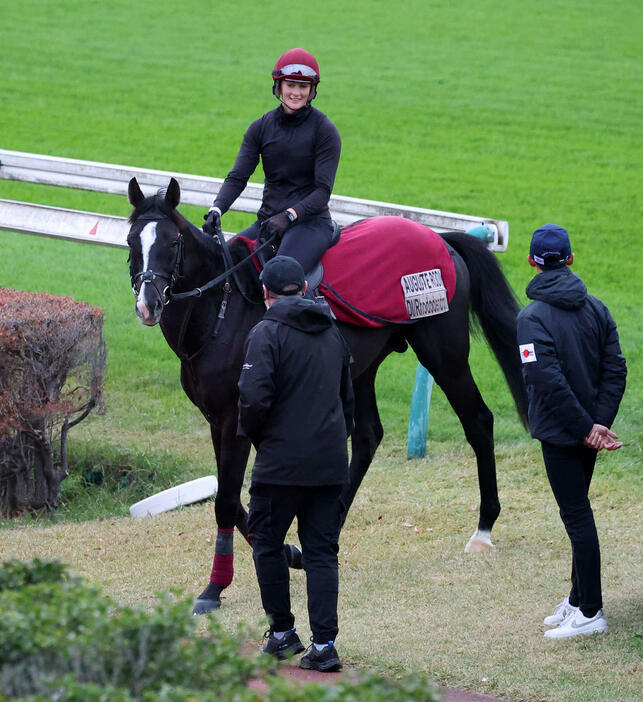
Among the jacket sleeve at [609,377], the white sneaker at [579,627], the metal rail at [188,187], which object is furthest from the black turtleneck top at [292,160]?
the white sneaker at [579,627]

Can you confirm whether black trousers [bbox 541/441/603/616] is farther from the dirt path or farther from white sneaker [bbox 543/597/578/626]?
the dirt path

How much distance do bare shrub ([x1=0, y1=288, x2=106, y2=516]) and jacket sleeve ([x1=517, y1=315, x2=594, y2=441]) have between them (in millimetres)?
3999

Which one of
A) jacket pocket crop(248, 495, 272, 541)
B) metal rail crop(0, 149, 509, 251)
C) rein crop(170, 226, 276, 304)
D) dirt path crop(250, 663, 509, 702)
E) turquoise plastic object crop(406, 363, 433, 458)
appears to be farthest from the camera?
metal rail crop(0, 149, 509, 251)

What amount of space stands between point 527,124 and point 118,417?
48.1 feet

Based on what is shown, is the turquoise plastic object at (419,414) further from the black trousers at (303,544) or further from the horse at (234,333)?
the black trousers at (303,544)

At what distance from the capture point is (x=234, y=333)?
666 centimetres

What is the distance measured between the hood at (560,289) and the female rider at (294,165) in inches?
66.3

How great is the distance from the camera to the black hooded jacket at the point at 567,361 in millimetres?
5387

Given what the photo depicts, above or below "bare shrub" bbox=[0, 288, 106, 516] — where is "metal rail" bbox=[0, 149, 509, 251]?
above

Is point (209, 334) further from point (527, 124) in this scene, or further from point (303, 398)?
point (527, 124)

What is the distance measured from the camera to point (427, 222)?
9500 millimetres

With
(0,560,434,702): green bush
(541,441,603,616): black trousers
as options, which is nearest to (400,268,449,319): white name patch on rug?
(541,441,603,616): black trousers

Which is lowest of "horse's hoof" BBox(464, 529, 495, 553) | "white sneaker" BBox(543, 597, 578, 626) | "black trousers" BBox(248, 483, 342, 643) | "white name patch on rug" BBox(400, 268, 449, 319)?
"horse's hoof" BBox(464, 529, 495, 553)

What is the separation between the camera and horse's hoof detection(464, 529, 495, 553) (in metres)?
7.18
